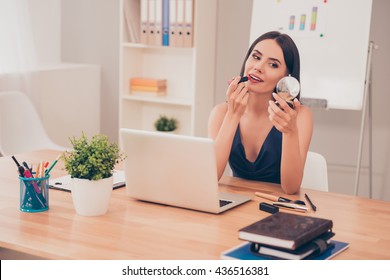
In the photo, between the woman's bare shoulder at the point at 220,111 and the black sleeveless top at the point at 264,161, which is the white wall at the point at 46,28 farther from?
the black sleeveless top at the point at 264,161

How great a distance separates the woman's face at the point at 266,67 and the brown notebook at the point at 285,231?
2.85ft

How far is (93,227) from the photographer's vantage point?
5.99ft

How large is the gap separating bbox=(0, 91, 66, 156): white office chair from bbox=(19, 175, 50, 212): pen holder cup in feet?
5.71

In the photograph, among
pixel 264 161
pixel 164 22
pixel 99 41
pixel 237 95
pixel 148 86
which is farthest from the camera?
pixel 99 41

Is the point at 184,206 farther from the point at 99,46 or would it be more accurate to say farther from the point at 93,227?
the point at 99,46

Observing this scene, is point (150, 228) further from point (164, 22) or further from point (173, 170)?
point (164, 22)

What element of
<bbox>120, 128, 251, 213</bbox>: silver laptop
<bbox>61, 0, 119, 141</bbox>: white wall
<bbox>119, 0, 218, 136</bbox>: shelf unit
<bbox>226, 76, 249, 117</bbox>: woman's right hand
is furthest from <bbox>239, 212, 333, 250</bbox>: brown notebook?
<bbox>61, 0, 119, 141</bbox>: white wall

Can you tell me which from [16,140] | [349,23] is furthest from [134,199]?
[349,23]

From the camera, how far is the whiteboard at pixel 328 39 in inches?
153

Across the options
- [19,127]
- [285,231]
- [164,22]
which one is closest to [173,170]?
[285,231]

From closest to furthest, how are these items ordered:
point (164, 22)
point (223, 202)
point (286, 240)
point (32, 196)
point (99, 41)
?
point (286, 240) < point (32, 196) < point (223, 202) < point (164, 22) < point (99, 41)

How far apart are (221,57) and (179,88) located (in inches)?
15.3

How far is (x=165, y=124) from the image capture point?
4.72 meters

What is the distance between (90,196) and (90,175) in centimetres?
6
